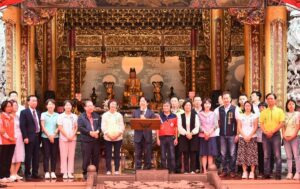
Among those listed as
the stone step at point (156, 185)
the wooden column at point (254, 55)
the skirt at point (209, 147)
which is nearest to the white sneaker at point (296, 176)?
the skirt at point (209, 147)

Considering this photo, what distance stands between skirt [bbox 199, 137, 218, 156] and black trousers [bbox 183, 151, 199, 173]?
0.54ft

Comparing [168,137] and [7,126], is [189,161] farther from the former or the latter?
[7,126]

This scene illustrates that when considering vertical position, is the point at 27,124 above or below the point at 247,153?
above

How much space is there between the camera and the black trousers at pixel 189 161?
505 inches

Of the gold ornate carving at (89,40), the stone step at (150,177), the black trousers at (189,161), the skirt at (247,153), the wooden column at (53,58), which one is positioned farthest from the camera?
the gold ornate carving at (89,40)

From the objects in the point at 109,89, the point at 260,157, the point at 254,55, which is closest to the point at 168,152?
the point at 260,157

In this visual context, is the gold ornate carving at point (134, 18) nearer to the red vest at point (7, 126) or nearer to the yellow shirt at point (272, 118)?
the yellow shirt at point (272, 118)

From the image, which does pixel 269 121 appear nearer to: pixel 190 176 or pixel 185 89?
pixel 190 176

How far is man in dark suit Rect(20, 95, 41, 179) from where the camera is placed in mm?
12359

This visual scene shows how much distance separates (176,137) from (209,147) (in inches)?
23.5

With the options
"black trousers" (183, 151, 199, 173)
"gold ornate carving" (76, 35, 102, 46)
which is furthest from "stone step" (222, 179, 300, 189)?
"gold ornate carving" (76, 35, 102, 46)

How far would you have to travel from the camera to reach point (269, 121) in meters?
12.4

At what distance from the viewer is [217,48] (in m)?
21.8

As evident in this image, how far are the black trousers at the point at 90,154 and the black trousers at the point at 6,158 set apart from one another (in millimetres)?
1376
